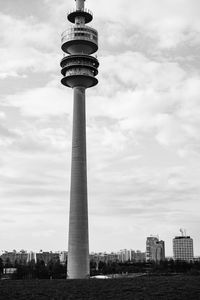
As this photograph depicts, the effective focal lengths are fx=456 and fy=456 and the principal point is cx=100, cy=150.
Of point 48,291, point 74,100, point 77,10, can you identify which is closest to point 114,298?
point 48,291

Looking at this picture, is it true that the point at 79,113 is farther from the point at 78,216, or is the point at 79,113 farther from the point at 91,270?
the point at 91,270

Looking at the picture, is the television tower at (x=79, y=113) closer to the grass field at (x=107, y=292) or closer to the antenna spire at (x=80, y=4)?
the antenna spire at (x=80, y=4)

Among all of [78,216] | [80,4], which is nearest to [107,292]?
[78,216]

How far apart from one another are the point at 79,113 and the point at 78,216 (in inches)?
674

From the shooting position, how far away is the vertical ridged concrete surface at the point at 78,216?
7050 cm

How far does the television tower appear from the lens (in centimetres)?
7075

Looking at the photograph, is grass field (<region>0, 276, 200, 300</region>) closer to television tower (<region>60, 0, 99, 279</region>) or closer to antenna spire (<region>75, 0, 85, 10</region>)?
television tower (<region>60, 0, 99, 279</region>)

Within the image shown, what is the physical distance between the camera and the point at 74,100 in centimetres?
7738

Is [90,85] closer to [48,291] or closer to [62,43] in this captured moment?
[62,43]

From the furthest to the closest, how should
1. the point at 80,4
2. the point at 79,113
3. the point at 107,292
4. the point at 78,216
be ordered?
1. the point at 80,4
2. the point at 79,113
3. the point at 78,216
4. the point at 107,292

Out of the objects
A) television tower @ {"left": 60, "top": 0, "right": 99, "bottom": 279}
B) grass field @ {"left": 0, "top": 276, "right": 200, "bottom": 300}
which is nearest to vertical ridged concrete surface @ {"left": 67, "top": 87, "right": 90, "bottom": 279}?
television tower @ {"left": 60, "top": 0, "right": 99, "bottom": 279}

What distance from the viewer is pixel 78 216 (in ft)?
231

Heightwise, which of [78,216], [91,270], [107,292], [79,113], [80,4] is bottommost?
[91,270]

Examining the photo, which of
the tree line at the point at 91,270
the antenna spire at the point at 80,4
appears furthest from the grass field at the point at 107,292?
the antenna spire at the point at 80,4
